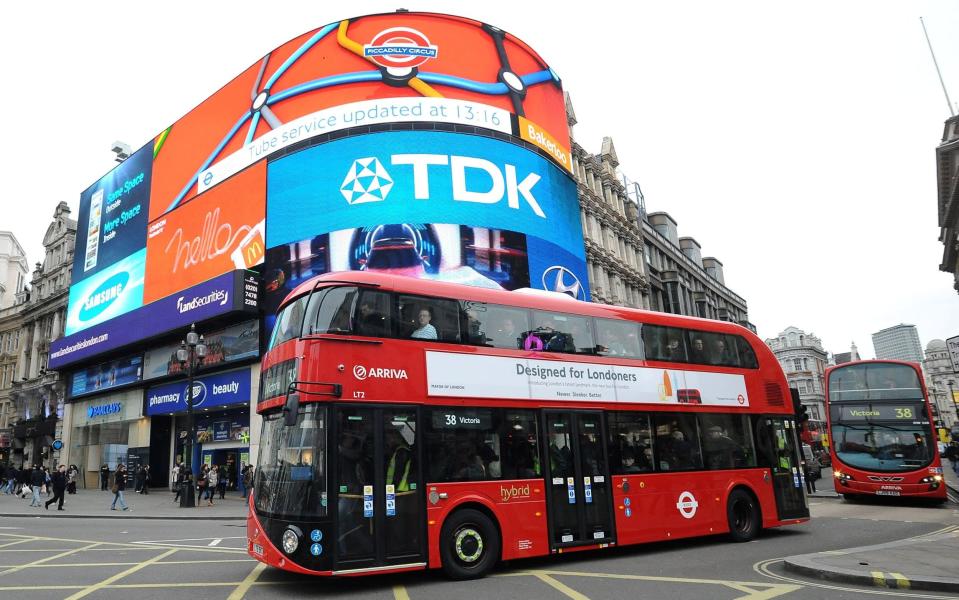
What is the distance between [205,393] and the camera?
32438mm

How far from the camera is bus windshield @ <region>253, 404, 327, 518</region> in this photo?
8.16 meters

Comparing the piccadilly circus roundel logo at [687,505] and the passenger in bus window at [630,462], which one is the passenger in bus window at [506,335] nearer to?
the passenger in bus window at [630,462]

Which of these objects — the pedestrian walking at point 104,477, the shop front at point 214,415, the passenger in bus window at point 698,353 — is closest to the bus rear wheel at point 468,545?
the passenger in bus window at point 698,353

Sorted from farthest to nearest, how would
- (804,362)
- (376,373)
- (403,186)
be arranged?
(804,362)
(403,186)
(376,373)

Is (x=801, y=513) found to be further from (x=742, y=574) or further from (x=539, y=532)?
(x=539, y=532)

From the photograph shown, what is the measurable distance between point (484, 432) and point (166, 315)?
29.8 metres

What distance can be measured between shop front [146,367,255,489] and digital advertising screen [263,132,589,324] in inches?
197

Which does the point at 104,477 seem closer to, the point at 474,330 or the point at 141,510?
the point at 141,510

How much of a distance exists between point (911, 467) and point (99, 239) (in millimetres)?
48334

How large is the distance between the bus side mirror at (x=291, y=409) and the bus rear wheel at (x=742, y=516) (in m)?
9.11

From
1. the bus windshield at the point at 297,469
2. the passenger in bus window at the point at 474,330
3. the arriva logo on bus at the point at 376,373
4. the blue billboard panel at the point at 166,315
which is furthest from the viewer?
the blue billboard panel at the point at 166,315

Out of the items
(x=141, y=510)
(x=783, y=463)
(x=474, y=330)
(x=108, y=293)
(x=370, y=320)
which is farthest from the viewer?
(x=108, y=293)

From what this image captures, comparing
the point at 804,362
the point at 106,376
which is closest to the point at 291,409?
the point at 106,376

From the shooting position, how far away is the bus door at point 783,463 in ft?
43.9
